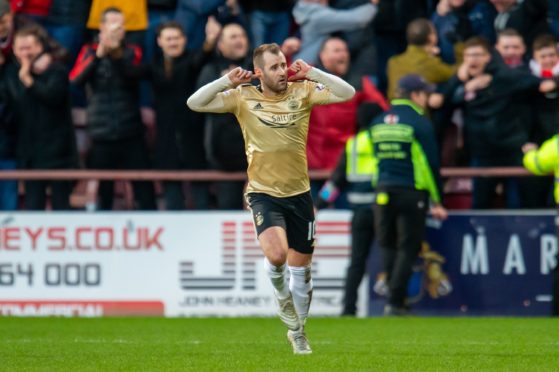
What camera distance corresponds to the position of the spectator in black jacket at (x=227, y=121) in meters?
15.4

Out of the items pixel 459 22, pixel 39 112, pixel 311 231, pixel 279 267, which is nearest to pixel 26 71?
pixel 39 112

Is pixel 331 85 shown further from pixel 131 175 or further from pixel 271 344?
pixel 131 175

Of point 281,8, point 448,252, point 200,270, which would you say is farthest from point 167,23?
point 448,252

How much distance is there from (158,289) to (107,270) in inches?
25.0

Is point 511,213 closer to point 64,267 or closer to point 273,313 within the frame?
point 273,313

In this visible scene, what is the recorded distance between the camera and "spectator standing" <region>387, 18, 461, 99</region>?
15742mm

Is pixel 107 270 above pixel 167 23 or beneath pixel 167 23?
beneath

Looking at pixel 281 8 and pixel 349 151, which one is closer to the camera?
pixel 349 151

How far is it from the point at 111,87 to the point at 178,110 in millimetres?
814

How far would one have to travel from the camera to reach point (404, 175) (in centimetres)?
1473

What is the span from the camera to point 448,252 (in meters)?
15.6

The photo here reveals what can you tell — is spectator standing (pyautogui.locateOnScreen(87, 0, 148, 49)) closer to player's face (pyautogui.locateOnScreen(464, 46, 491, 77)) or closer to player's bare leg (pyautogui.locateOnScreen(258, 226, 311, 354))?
player's face (pyautogui.locateOnScreen(464, 46, 491, 77))

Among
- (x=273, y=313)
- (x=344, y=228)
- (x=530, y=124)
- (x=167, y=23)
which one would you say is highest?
(x=167, y=23)

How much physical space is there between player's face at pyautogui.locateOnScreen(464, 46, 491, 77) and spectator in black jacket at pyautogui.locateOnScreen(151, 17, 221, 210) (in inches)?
111
